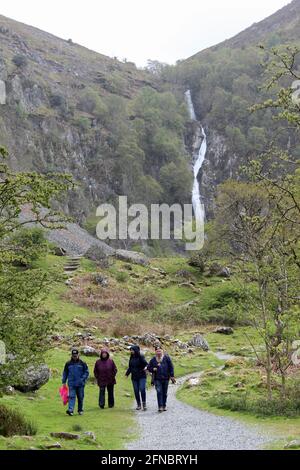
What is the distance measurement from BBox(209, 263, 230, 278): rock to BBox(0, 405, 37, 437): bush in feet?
132

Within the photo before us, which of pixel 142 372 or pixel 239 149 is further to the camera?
A: pixel 239 149

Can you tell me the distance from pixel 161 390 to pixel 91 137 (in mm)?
115447

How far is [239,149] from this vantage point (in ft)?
463

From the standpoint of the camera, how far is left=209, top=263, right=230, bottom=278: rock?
5332 centimetres

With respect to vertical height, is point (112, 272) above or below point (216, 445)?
above

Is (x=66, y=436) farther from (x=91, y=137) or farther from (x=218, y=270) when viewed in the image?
(x=91, y=137)

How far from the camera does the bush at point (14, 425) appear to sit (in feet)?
44.3

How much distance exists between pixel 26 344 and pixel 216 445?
484cm

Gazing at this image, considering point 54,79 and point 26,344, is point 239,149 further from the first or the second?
point 26,344

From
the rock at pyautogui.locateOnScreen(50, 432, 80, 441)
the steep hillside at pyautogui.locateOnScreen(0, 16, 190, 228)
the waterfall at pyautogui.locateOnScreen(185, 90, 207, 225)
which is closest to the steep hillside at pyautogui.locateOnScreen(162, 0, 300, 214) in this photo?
the waterfall at pyautogui.locateOnScreen(185, 90, 207, 225)

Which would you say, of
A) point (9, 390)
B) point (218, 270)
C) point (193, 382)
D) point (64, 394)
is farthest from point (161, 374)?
point (218, 270)

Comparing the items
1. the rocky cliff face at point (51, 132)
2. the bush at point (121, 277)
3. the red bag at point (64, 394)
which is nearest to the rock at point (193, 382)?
the red bag at point (64, 394)
